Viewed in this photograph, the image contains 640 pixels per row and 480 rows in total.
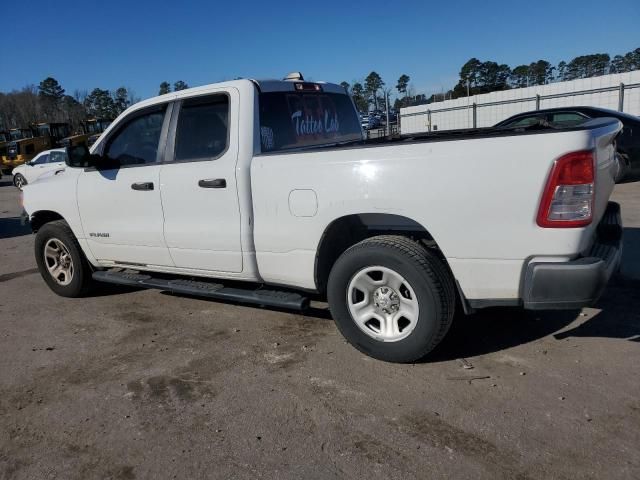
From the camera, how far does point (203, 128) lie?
432 cm

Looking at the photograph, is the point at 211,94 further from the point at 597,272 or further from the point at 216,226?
the point at 597,272

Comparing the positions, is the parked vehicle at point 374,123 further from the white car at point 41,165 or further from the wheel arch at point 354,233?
the wheel arch at point 354,233

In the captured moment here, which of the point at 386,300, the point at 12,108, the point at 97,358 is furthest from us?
the point at 12,108

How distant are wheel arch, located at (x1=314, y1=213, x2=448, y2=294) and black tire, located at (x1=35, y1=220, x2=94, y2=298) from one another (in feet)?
9.29

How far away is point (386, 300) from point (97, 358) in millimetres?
2267

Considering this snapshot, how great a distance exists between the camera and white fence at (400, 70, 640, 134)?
16125 millimetres

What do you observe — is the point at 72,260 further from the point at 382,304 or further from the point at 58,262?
the point at 382,304

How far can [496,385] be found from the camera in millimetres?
3238

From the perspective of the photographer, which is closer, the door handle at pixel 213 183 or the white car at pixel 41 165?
the door handle at pixel 213 183

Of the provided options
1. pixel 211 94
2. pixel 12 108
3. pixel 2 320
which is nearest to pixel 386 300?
pixel 211 94

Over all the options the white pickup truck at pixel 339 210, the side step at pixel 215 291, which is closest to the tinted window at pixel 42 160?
the white pickup truck at pixel 339 210

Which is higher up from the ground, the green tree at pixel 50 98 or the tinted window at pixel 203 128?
the green tree at pixel 50 98

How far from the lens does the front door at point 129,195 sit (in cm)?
455

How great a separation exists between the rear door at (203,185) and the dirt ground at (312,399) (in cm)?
70
